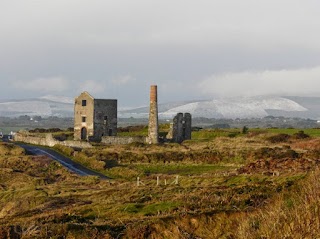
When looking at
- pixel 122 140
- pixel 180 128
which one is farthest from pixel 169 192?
pixel 180 128

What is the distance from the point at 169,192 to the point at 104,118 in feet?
179

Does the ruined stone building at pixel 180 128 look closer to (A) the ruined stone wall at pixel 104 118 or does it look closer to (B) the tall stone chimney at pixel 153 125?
(B) the tall stone chimney at pixel 153 125

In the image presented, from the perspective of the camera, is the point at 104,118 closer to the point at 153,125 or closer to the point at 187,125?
the point at 153,125

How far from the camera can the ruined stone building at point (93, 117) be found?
291ft

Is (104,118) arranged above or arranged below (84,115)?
below

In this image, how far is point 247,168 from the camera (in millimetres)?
50250

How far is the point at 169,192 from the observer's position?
120 ft

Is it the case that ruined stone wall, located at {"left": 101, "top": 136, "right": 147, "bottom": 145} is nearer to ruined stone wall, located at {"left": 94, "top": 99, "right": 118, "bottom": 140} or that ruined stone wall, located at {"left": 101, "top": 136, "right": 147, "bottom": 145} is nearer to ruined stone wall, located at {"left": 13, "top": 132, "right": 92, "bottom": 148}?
ruined stone wall, located at {"left": 13, "top": 132, "right": 92, "bottom": 148}

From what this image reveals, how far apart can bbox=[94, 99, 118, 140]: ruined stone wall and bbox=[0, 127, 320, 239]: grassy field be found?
1161 centimetres

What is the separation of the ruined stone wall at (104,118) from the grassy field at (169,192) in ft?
38.1

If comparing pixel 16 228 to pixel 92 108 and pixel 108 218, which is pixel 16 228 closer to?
pixel 108 218

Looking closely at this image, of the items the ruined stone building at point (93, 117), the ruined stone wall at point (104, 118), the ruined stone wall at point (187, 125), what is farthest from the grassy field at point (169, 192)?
the ruined stone wall at point (104, 118)

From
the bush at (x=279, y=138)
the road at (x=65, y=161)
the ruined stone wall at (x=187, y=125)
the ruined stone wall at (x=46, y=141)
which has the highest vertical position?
the ruined stone wall at (x=187, y=125)

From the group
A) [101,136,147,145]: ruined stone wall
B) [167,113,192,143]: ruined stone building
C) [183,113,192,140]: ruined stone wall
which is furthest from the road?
[183,113,192,140]: ruined stone wall
